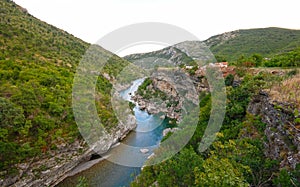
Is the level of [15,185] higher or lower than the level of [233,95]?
lower

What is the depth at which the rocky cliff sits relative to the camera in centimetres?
884

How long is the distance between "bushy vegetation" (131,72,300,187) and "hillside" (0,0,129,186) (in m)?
10.9

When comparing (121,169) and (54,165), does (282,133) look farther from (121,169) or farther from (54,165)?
(54,165)

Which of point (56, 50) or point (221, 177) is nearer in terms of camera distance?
point (221, 177)

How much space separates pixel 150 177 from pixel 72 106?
14.8m

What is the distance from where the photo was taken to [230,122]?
17.8 m

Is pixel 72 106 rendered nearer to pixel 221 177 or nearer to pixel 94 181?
pixel 94 181

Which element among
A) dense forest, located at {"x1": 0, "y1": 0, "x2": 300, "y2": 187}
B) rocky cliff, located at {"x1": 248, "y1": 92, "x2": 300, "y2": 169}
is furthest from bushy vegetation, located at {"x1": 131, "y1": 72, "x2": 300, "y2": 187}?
rocky cliff, located at {"x1": 248, "y1": 92, "x2": 300, "y2": 169}

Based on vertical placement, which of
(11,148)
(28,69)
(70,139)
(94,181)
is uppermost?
(28,69)

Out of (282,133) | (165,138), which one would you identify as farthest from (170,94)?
(282,133)

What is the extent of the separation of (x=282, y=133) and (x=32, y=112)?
2249 centimetres

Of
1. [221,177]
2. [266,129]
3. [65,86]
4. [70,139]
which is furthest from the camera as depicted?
[65,86]

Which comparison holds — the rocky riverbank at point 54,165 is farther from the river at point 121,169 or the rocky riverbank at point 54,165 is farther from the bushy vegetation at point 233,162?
the bushy vegetation at point 233,162

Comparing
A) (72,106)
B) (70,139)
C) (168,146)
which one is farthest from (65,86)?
(168,146)
